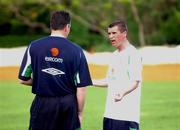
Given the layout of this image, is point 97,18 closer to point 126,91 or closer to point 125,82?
point 125,82

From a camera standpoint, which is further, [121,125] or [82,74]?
[121,125]

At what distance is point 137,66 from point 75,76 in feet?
2.79

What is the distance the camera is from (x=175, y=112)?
1323cm

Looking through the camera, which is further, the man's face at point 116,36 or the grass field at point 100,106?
the grass field at point 100,106

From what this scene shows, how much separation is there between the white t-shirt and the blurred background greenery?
28007 millimetres

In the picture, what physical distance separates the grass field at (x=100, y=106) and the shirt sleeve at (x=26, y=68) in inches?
205

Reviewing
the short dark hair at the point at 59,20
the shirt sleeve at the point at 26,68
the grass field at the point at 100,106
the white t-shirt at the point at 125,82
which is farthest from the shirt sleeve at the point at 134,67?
the grass field at the point at 100,106

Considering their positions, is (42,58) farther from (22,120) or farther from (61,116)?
(22,120)

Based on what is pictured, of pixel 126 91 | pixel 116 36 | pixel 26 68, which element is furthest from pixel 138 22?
pixel 26 68

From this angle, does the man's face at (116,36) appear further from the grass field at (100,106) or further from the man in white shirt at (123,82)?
the grass field at (100,106)

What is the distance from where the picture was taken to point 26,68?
590 cm

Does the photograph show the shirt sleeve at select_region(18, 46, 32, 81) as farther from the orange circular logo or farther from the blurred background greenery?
the blurred background greenery

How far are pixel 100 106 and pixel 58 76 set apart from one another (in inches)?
363

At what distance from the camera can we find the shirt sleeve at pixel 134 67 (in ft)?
20.7
